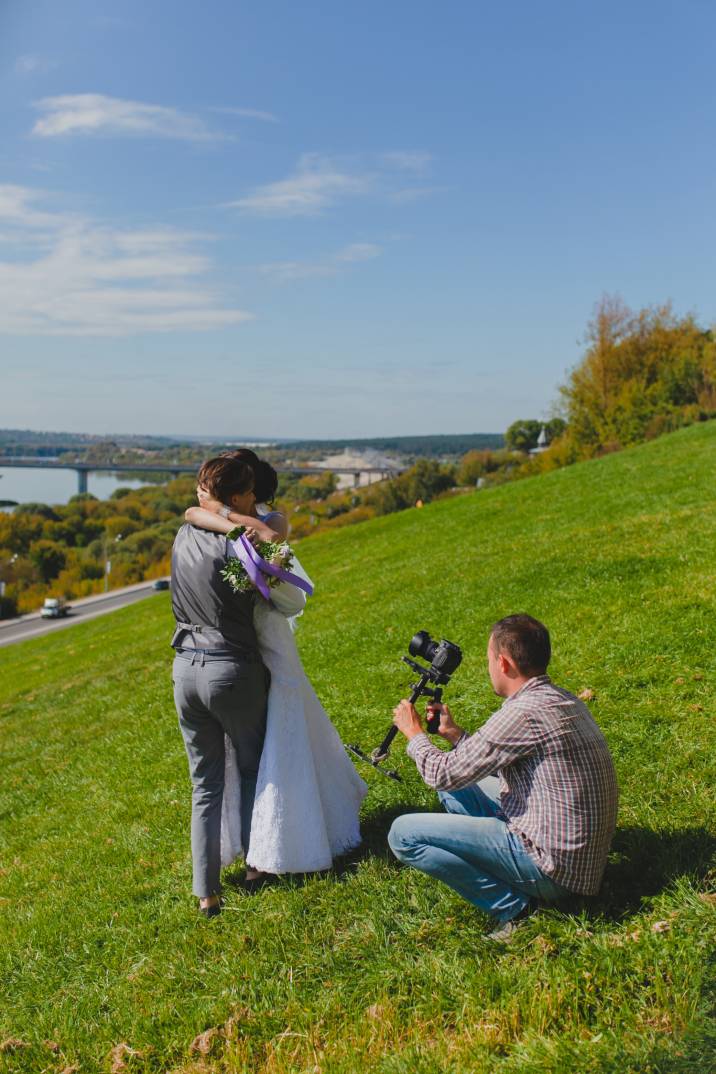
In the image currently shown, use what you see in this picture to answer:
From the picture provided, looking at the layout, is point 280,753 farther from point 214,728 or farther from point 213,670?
point 213,670

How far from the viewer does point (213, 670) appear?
4422 millimetres

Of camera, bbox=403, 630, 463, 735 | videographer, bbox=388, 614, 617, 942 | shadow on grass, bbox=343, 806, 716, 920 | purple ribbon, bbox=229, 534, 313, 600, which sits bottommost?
shadow on grass, bbox=343, 806, 716, 920

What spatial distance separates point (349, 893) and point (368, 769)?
1.73 meters

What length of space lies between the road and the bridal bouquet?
146 feet

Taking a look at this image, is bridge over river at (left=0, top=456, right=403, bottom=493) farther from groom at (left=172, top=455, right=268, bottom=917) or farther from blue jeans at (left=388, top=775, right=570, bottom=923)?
blue jeans at (left=388, top=775, right=570, bottom=923)

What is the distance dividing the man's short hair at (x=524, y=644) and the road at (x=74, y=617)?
4553 cm

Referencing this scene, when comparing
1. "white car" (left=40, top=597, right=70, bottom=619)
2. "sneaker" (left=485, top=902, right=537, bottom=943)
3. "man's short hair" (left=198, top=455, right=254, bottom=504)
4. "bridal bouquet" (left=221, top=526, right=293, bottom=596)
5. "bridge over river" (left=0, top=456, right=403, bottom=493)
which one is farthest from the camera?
"bridge over river" (left=0, top=456, right=403, bottom=493)

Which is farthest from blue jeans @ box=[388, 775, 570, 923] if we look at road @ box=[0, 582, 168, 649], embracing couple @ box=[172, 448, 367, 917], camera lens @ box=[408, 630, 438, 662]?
road @ box=[0, 582, 168, 649]

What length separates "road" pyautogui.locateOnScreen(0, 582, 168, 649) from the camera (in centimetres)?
5175

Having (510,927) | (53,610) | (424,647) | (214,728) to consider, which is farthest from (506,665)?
(53,610)

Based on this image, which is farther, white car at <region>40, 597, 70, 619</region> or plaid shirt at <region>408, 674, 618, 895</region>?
white car at <region>40, 597, 70, 619</region>

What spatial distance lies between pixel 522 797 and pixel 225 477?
225 centimetres

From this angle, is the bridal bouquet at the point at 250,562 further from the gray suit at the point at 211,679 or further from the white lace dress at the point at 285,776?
the white lace dress at the point at 285,776

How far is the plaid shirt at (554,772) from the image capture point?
356 centimetres
